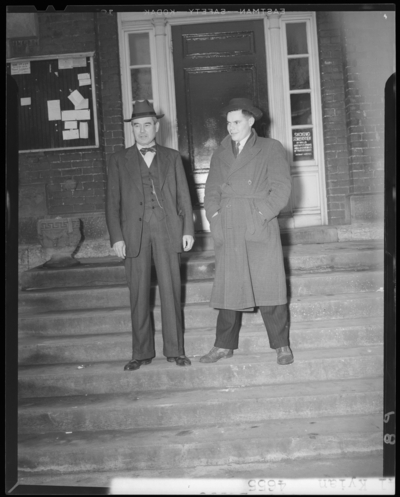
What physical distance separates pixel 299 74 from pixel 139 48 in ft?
6.05

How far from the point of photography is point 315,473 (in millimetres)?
3252

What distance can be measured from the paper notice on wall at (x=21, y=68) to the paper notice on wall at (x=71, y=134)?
2.42 ft

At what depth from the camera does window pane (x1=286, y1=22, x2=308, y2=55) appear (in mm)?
6051

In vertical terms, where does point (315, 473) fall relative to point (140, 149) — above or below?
below

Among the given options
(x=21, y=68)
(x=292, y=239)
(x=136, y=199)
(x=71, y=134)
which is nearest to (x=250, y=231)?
(x=136, y=199)

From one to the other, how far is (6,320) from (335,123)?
438cm

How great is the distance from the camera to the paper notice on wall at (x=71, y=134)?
19.2 ft

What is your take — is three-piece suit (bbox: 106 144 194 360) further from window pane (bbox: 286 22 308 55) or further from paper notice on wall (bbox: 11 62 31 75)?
window pane (bbox: 286 22 308 55)

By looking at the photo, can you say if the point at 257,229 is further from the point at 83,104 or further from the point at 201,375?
the point at 83,104

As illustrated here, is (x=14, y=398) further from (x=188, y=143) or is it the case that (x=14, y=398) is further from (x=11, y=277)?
(x=188, y=143)

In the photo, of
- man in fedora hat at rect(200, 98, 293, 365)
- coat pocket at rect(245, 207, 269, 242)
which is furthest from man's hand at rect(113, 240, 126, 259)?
coat pocket at rect(245, 207, 269, 242)

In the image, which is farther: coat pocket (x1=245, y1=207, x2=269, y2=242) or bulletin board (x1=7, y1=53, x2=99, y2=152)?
bulletin board (x1=7, y1=53, x2=99, y2=152)

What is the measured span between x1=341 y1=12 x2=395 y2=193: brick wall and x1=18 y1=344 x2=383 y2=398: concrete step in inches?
98.5
